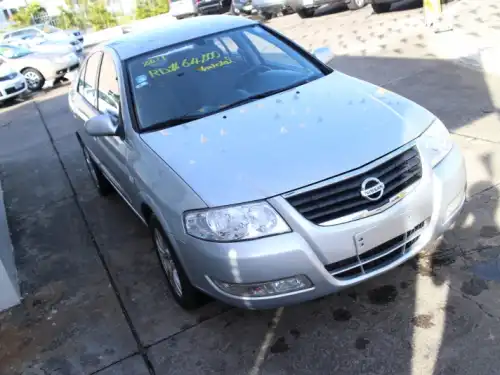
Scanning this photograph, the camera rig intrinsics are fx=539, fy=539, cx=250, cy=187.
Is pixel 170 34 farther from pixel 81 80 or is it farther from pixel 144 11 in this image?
pixel 144 11

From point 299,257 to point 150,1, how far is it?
1233 inches

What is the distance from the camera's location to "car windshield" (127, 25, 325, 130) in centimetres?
375

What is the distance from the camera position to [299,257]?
2.68 m

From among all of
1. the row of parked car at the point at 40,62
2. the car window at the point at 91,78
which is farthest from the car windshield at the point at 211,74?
the row of parked car at the point at 40,62

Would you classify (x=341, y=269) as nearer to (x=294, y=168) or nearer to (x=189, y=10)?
(x=294, y=168)

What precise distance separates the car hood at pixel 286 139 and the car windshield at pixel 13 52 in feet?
42.9

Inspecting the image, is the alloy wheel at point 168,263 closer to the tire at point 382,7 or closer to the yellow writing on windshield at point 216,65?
the yellow writing on windshield at point 216,65

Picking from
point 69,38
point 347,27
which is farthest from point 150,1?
point 347,27

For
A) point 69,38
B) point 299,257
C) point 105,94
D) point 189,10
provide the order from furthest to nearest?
point 189,10 < point 69,38 < point 105,94 < point 299,257

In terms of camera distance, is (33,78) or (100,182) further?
(33,78)

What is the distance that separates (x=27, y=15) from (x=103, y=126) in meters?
35.2

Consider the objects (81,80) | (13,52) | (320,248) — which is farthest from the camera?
(13,52)

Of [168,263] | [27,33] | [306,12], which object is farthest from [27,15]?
[168,263]

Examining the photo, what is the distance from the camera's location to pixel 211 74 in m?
3.97
